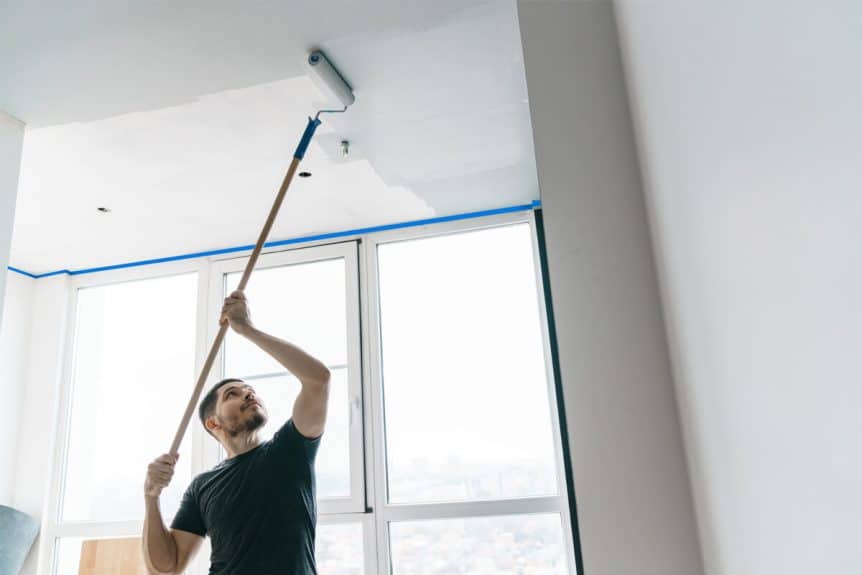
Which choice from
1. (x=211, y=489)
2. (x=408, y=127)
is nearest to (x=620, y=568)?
(x=211, y=489)

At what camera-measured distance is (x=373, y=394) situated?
291 centimetres

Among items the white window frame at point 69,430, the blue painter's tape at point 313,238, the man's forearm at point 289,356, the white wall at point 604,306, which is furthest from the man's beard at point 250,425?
the white wall at point 604,306

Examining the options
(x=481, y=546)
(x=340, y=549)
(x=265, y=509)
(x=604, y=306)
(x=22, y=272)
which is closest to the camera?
(x=604, y=306)

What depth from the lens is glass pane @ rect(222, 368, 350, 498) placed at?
2865mm

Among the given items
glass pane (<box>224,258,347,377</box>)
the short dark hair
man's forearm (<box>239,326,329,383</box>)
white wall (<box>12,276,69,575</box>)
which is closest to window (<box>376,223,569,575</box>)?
glass pane (<box>224,258,347,377</box>)

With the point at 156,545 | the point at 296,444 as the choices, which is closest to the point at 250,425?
the point at 296,444

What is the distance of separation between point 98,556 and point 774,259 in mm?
3491

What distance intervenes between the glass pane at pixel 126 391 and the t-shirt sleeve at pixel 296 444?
56.8 inches

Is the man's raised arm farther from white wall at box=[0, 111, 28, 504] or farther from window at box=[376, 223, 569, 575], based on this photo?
white wall at box=[0, 111, 28, 504]

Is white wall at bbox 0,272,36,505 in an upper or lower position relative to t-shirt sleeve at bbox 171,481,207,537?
upper

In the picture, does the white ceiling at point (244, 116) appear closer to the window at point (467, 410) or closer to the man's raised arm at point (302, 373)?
the window at point (467, 410)

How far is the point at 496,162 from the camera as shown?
8.16 feet

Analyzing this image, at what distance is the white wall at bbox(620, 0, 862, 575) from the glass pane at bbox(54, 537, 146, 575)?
315 centimetres

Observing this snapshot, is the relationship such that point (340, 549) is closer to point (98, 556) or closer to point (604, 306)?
point (98, 556)
